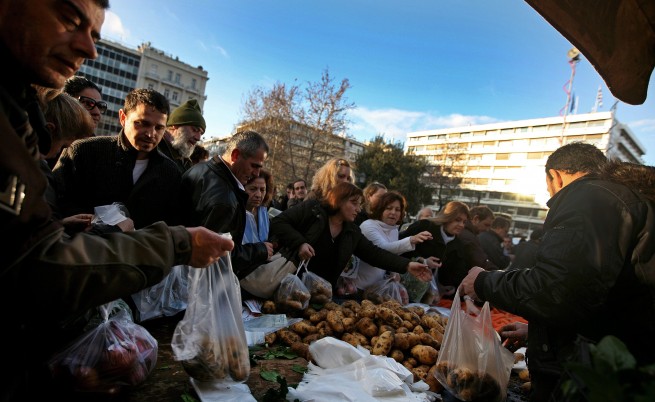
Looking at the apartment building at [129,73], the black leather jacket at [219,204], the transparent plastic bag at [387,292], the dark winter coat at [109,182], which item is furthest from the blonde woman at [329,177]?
the apartment building at [129,73]

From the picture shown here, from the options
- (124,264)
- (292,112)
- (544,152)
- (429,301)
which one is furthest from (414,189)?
(544,152)

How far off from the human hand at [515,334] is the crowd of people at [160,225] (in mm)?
12

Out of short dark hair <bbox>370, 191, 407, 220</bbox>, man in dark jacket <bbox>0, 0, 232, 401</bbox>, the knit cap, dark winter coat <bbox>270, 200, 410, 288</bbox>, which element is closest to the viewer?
man in dark jacket <bbox>0, 0, 232, 401</bbox>

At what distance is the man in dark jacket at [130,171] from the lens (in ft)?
8.38

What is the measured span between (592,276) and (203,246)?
1.71 meters

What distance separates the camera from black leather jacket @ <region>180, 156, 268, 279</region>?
8.46 feet

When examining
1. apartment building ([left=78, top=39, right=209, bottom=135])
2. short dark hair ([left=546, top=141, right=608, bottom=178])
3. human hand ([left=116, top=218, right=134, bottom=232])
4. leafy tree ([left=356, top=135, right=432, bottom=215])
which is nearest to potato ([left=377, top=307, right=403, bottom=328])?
short dark hair ([left=546, top=141, right=608, bottom=178])

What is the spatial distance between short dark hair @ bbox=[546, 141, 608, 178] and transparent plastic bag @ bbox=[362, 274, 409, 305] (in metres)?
2.36

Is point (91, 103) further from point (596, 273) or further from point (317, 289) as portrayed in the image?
point (596, 273)

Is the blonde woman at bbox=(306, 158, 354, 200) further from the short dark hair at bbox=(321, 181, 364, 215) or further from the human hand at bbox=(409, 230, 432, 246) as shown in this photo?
the human hand at bbox=(409, 230, 432, 246)

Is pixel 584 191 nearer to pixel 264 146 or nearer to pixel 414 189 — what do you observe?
pixel 264 146

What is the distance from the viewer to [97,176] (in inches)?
101

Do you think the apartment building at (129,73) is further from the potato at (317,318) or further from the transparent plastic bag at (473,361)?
the transparent plastic bag at (473,361)

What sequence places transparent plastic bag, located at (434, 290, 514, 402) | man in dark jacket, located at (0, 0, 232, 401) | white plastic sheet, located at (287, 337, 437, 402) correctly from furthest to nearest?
transparent plastic bag, located at (434, 290, 514, 402)
white plastic sheet, located at (287, 337, 437, 402)
man in dark jacket, located at (0, 0, 232, 401)
